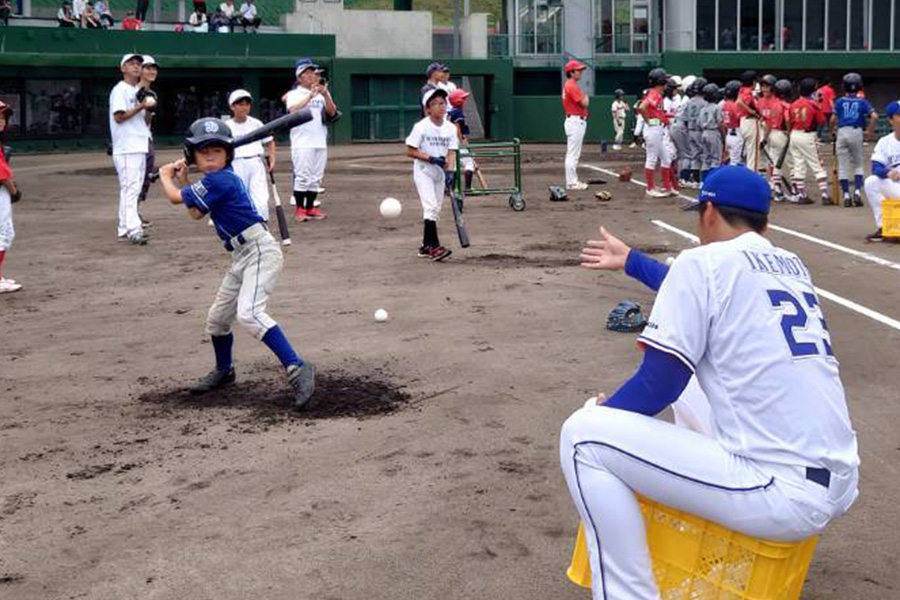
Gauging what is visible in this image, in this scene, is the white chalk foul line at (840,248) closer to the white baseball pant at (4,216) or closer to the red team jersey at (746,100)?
the red team jersey at (746,100)

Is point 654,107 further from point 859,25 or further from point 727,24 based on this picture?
point 859,25

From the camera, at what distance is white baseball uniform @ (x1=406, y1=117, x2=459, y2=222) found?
14328mm

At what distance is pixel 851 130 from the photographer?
1981cm

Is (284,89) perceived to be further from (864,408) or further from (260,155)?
(864,408)

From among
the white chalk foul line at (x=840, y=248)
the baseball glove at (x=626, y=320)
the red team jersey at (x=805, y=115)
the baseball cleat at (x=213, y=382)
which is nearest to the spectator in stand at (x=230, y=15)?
the red team jersey at (x=805, y=115)

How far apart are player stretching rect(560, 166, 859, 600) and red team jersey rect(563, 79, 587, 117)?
1823 centimetres

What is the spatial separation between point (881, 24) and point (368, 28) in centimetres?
2198

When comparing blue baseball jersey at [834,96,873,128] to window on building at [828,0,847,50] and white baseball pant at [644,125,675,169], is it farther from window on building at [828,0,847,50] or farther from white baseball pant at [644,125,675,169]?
window on building at [828,0,847,50]

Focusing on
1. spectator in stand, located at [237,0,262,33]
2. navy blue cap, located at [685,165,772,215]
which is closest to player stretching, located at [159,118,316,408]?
navy blue cap, located at [685,165,772,215]

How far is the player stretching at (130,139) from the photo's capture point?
15750 mm

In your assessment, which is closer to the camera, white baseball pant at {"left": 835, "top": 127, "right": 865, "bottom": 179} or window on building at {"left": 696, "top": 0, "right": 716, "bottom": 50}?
white baseball pant at {"left": 835, "top": 127, "right": 865, "bottom": 179}

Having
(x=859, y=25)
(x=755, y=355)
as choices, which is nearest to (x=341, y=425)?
(x=755, y=355)

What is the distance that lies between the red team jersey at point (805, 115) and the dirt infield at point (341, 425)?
6.45 m

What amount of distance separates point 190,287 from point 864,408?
762 cm
